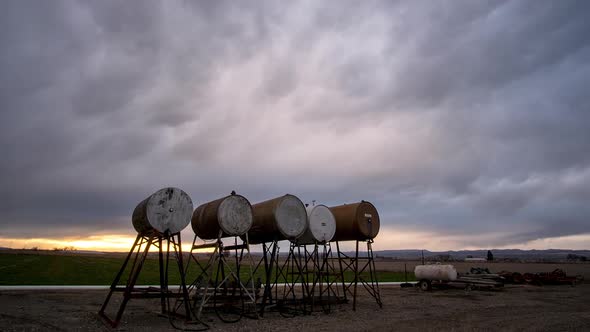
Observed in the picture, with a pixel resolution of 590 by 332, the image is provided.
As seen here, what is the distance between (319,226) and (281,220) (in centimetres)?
277

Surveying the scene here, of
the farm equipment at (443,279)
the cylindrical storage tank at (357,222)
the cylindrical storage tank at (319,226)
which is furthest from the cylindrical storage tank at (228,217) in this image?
the farm equipment at (443,279)

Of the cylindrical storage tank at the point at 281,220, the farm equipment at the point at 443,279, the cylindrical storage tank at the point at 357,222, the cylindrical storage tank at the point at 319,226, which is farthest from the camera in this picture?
the farm equipment at the point at 443,279

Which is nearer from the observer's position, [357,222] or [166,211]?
[166,211]

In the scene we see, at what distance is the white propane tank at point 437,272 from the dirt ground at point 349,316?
722cm

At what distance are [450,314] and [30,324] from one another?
14.6 meters

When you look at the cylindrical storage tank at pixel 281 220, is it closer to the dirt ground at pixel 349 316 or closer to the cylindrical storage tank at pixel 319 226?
the cylindrical storage tank at pixel 319 226

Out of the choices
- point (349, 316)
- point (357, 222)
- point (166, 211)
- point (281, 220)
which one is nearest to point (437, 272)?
point (357, 222)

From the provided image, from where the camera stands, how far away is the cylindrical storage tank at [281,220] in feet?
56.5

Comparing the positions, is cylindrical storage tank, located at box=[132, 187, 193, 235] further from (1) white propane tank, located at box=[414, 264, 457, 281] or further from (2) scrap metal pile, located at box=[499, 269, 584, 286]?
(2) scrap metal pile, located at box=[499, 269, 584, 286]

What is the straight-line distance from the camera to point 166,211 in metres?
14.3

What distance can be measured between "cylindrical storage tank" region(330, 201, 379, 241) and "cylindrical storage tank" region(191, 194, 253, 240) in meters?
5.59

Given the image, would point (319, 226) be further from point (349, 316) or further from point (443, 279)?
point (443, 279)

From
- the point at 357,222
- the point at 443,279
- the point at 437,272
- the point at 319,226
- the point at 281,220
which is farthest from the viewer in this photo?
the point at 437,272

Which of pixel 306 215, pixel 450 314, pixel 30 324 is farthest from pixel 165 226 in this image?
pixel 450 314
